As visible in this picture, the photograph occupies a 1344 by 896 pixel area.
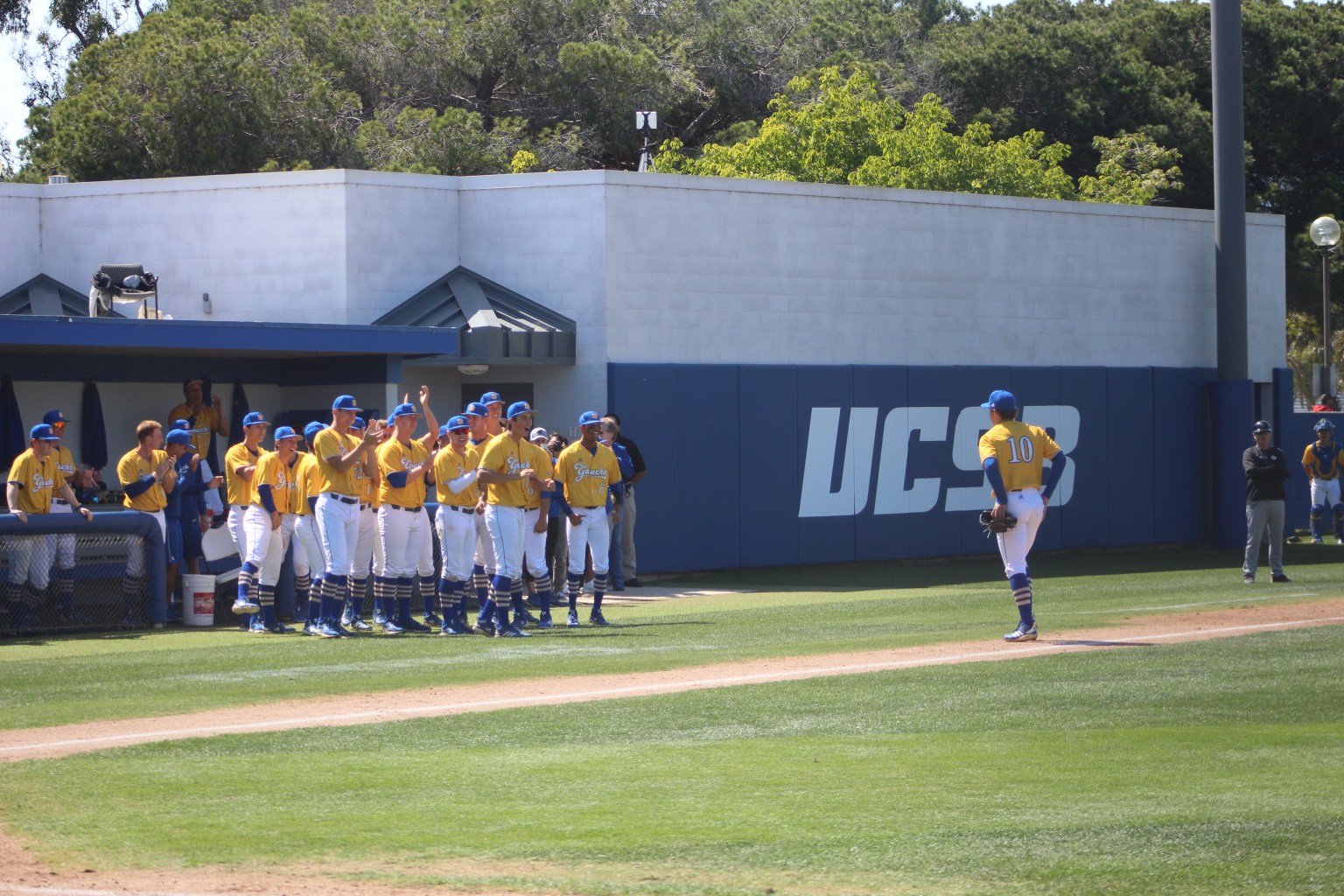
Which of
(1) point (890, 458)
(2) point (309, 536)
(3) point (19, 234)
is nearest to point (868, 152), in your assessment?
(1) point (890, 458)

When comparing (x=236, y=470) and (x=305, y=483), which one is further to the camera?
(x=236, y=470)

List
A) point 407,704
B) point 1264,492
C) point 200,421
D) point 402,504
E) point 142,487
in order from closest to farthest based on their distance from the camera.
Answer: point 407,704 < point 402,504 < point 142,487 < point 1264,492 < point 200,421

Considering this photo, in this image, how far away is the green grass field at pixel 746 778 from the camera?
6984 mm

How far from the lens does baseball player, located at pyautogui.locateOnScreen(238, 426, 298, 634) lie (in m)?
16.4

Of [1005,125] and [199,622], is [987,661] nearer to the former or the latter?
[199,622]

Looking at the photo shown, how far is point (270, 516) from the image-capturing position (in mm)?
16516

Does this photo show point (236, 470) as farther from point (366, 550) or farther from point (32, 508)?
point (32, 508)

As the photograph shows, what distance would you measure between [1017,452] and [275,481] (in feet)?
22.7

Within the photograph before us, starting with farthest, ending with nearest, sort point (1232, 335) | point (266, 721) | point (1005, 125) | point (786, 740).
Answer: point (1005, 125), point (1232, 335), point (266, 721), point (786, 740)

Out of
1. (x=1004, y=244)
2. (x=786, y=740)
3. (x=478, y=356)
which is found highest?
(x=1004, y=244)

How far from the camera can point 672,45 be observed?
2057 inches

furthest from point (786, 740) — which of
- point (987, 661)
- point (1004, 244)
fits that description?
point (1004, 244)

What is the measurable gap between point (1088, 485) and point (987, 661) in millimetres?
15959

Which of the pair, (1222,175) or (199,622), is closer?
(199,622)
